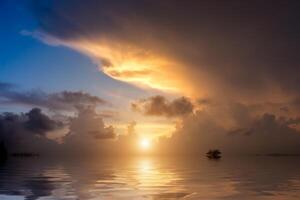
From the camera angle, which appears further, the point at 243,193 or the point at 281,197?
the point at 243,193

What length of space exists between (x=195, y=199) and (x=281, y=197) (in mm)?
10174

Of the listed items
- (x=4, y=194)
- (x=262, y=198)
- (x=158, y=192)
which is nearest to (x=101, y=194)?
(x=158, y=192)

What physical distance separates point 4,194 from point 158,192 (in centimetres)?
1786

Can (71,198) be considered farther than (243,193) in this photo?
No

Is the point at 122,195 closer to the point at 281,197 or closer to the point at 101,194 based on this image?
the point at 101,194

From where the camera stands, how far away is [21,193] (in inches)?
1980

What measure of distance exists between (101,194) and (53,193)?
19.1 ft

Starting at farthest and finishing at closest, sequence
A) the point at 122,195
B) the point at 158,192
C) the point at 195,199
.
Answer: the point at 158,192 < the point at 122,195 < the point at 195,199

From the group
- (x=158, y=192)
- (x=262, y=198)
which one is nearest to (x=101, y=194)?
(x=158, y=192)

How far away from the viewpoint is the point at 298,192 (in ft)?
170

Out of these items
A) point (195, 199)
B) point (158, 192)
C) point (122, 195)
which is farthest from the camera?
point (158, 192)

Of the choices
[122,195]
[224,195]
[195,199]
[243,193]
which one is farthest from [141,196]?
[243,193]

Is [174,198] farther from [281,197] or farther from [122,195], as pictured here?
[281,197]

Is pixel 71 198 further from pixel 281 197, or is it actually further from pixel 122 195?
pixel 281 197
